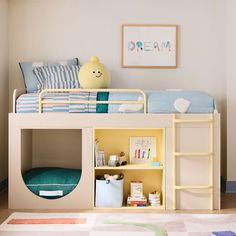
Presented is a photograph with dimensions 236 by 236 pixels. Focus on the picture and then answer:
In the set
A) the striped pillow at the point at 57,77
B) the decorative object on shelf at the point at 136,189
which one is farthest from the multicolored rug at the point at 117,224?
the striped pillow at the point at 57,77

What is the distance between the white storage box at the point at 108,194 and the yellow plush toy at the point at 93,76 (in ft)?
2.72

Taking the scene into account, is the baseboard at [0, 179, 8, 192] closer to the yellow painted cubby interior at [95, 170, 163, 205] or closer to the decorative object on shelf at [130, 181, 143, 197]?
the yellow painted cubby interior at [95, 170, 163, 205]

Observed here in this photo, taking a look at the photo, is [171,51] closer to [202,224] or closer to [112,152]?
[112,152]

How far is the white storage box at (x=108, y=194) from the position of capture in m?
3.63

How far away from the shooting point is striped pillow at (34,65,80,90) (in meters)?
4.14

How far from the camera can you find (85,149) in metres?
3.60

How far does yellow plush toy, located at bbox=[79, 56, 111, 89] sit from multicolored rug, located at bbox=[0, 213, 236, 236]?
111 cm

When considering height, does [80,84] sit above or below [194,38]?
below

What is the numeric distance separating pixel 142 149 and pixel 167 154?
14.2 inches

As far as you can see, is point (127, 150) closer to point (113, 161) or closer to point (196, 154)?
point (113, 161)

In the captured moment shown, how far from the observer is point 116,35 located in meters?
4.43

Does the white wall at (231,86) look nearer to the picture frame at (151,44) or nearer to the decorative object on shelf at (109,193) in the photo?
the picture frame at (151,44)

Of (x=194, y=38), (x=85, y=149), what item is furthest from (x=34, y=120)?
(x=194, y=38)

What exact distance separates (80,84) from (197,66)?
1207mm
